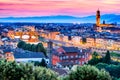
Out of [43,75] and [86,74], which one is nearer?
[86,74]

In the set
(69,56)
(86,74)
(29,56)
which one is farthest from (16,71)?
(69,56)

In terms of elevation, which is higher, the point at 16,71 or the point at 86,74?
the point at 16,71

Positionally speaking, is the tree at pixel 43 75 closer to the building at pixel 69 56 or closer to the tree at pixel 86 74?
the tree at pixel 86 74

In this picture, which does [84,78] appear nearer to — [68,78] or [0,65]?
[68,78]

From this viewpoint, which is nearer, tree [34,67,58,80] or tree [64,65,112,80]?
tree [64,65,112,80]

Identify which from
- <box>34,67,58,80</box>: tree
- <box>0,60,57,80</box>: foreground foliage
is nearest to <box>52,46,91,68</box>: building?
<box>34,67,58,80</box>: tree

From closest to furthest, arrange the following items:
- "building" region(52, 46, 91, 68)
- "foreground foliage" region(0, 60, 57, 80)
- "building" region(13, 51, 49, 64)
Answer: "foreground foliage" region(0, 60, 57, 80) → "building" region(13, 51, 49, 64) → "building" region(52, 46, 91, 68)

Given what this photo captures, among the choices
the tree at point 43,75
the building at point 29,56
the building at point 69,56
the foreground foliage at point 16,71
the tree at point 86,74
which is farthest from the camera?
the building at point 69,56

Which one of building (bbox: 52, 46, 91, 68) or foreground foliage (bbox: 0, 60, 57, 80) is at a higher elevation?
foreground foliage (bbox: 0, 60, 57, 80)

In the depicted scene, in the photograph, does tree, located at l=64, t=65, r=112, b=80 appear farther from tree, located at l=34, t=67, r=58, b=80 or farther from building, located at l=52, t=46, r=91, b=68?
building, located at l=52, t=46, r=91, b=68

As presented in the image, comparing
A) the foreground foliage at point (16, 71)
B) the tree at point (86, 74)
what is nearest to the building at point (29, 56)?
the tree at point (86, 74)

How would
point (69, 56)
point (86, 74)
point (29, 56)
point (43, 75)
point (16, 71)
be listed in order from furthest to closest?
1. point (69, 56)
2. point (29, 56)
3. point (43, 75)
4. point (86, 74)
5. point (16, 71)

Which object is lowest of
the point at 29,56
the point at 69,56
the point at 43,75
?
the point at 69,56

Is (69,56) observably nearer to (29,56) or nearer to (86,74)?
(29,56)
